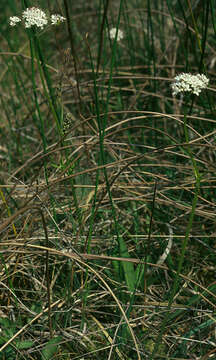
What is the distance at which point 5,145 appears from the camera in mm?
2150

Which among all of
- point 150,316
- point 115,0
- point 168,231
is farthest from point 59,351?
point 115,0

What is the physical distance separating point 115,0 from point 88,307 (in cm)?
277

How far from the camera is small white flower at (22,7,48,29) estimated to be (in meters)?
1.09

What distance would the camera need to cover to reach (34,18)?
1.11 m

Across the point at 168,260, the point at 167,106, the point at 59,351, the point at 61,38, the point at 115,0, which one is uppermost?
the point at 115,0

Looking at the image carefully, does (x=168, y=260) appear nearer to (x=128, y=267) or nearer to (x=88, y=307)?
(x=128, y=267)

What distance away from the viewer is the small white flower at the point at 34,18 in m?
1.09

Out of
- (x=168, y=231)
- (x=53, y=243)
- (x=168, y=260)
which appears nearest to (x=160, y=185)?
(x=168, y=231)

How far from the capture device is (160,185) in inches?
60.4

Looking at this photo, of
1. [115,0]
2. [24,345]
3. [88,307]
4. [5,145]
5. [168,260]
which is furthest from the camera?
[115,0]

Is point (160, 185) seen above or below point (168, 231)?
above

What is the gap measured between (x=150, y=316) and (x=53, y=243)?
0.36 meters

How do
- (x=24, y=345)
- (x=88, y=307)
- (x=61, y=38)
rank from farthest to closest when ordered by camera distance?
(x=61, y=38) → (x=88, y=307) → (x=24, y=345)

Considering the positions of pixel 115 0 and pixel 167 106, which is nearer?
pixel 167 106
